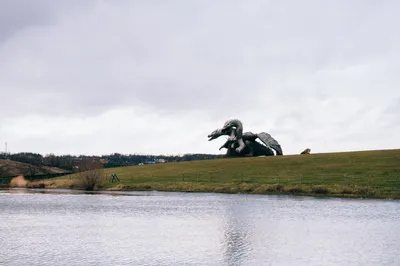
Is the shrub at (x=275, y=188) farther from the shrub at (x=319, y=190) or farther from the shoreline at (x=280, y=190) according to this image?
the shrub at (x=319, y=190)

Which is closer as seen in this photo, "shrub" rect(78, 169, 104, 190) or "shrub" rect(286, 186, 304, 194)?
"shrub" rect(286, 186, 304, 194)

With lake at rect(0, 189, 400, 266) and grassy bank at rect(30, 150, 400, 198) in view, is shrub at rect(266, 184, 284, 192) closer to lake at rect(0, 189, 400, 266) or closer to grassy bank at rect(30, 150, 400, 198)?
grassy bank at rect(30, 150, 400, 198)

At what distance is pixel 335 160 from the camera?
9925cm

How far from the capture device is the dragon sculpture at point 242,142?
128m

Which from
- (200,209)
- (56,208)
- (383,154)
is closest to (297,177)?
(383,154)

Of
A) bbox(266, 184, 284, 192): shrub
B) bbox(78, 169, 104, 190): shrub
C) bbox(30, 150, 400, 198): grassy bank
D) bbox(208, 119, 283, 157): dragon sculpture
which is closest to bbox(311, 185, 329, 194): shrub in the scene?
bbox(30, 150, 400, 198): grassy bank

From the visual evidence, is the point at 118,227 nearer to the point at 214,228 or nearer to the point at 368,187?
the point at 214,228

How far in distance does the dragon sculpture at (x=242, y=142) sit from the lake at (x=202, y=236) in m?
79.6

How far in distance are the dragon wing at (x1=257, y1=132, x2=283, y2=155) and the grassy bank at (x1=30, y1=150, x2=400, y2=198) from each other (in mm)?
14059

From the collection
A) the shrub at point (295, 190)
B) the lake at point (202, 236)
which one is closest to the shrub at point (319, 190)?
the shrub at point (295, 190)

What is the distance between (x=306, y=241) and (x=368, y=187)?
133 feet

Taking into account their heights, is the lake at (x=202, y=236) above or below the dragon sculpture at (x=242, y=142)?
below

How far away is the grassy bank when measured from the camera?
69.0m

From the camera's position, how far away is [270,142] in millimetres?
128250
